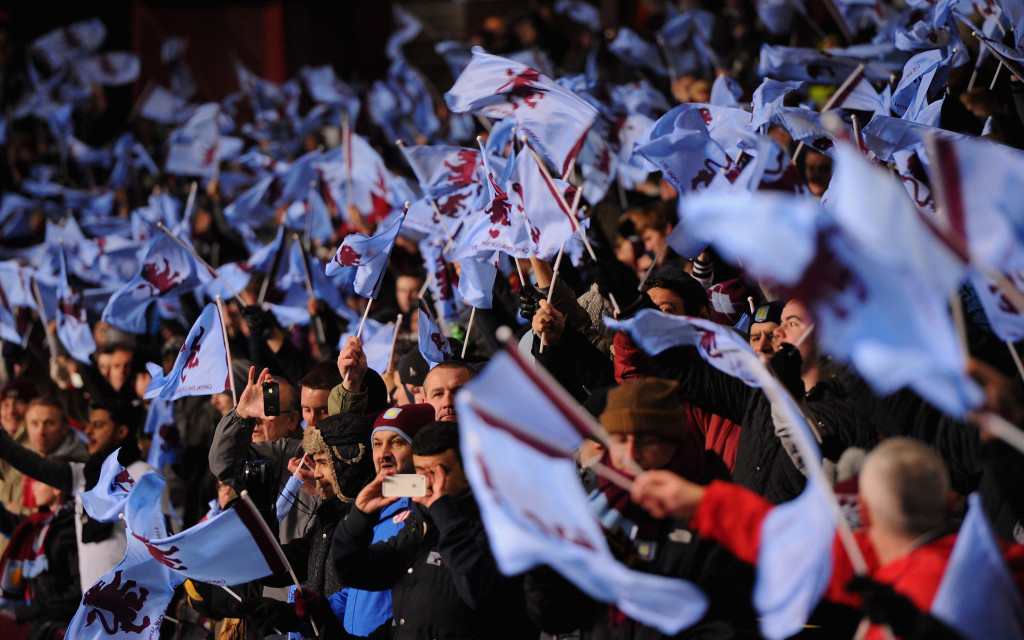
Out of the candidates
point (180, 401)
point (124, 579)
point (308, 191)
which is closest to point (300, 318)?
point (180, 401)

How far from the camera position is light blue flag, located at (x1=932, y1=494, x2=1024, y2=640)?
107 inches

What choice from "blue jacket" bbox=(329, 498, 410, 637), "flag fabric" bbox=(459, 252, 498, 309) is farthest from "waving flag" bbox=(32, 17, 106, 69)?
"blue jacket" bbox=(329, 498, 410, 637)

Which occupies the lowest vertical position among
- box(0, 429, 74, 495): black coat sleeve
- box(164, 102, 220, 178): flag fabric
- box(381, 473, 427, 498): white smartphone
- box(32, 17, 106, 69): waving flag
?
box(32, 17, 106, 69): waving flag

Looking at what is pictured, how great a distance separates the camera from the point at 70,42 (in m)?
16.7

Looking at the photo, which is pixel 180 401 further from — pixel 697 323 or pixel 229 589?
pixel 697 323

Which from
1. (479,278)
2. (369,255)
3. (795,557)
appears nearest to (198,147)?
(369,255)

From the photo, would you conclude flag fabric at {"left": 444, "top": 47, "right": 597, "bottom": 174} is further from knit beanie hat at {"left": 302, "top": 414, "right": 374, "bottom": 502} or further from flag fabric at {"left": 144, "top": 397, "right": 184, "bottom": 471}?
flag fabric at {"left": 144, "top": 397, "right": 184, "bottom": 471}

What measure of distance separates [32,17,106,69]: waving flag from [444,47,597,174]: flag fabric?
39.2ft

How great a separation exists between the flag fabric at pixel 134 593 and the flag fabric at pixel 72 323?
12.0 feet

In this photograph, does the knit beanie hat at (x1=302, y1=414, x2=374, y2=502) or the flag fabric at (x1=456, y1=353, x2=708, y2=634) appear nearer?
the flag fabric at (x1=456, y1=353, x2=708, y2=634)

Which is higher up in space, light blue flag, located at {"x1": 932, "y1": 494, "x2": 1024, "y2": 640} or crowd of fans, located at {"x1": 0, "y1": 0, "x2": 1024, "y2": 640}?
light blue flag, located at {"x1": 932, "y1": 494, "x2": 1024, "y2": 640}

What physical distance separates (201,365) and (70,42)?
494 inches

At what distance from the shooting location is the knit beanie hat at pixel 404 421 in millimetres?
4363

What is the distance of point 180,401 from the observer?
25.4ft
